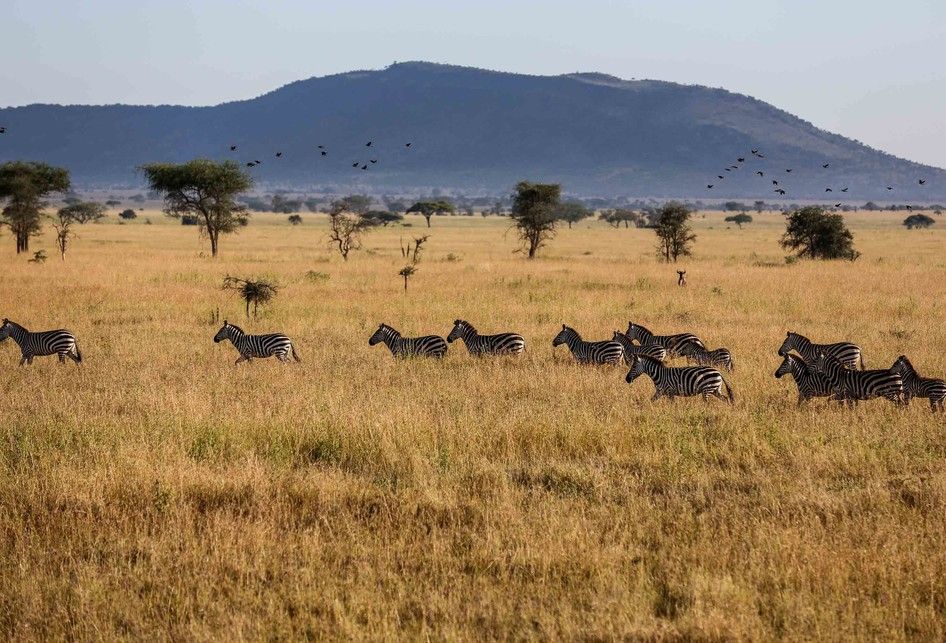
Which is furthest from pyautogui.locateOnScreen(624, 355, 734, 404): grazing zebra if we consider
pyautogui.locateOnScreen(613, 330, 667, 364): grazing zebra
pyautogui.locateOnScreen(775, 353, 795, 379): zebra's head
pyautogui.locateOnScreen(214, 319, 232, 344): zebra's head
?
pyautogui.locateOnScreen(214, 319, 232, 344): zebra's head

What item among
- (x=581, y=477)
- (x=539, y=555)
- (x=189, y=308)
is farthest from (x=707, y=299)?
(x=539, y=555)

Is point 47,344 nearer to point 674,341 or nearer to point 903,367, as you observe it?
point 674,341

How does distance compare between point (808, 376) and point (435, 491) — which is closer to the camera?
point (435, 491)

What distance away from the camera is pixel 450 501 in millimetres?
8844

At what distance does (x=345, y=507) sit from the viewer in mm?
8828

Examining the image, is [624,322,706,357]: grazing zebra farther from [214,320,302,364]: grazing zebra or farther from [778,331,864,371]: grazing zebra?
[214,320,302,364]: grazing zebra

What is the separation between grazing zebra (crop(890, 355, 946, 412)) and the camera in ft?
41.3

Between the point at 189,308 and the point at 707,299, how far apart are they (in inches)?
561

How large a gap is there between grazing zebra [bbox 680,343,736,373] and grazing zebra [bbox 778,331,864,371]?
832 mm

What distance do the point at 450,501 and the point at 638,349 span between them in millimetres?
8859

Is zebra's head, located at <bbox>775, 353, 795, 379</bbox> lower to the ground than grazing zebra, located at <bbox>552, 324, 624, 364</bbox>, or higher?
higher

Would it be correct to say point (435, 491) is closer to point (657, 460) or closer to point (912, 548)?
point (657, 460)

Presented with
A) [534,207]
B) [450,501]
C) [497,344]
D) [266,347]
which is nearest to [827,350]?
[497,344]

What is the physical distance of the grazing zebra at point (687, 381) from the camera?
43.8 feet
